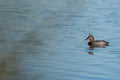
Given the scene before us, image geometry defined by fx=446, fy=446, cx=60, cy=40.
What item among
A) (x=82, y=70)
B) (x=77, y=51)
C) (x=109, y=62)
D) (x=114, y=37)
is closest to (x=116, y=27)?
(x=114, y=37)

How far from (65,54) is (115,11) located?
11.6 meters

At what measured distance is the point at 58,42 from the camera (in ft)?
43.2

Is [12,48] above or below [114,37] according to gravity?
above

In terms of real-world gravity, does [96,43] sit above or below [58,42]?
below

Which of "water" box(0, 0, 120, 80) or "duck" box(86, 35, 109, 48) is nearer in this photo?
"water" box(0, 0, 120, 80)

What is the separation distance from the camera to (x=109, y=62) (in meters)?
11.4

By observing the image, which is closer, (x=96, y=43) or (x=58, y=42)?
(x=58, y=42)

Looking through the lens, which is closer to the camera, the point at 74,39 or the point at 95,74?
the point at 95,74

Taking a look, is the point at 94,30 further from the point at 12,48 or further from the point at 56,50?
the point at 12,48

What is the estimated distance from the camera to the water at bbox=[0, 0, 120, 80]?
12.9 ft

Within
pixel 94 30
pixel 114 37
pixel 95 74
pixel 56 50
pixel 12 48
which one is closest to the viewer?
pixel 12 48

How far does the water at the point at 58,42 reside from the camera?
392 centimetres

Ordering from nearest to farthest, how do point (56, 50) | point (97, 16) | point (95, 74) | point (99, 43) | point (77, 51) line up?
point (95, 74), point (56, 50), point (77, 51), point (99, 43), point (97, 16)

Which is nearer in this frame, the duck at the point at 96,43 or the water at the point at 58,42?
the water at the point at 58,42
